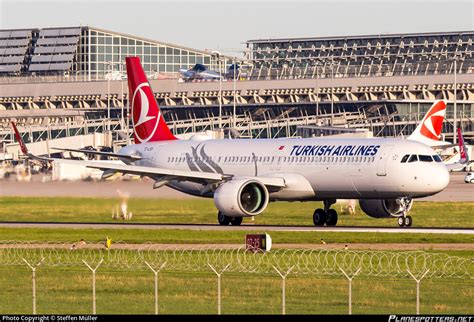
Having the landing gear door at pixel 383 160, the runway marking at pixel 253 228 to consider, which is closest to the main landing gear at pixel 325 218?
the runway marking at pixel 253 228

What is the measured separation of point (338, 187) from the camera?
6388 cm

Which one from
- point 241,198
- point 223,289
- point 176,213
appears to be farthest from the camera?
point 176,213

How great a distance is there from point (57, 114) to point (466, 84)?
59186 millimetres

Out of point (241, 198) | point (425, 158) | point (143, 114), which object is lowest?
point (241, 198)

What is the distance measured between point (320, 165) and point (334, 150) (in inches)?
39.7

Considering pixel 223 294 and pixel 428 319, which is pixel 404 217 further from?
pixel 428 319

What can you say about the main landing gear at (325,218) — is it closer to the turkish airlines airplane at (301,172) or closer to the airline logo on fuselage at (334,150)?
the turkish airlines airplane at (301,172)

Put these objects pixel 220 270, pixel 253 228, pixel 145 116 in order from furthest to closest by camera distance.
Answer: pixel 145 116 → pixel 253 228 → pixel 220 270

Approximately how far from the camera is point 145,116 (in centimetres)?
7588

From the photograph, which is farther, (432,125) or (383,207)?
(432,125)

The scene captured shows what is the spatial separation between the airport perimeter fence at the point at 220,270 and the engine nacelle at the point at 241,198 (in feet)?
40.3

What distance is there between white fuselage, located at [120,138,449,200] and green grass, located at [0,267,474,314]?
72.1 feet

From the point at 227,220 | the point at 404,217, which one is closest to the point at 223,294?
the point at 404,217

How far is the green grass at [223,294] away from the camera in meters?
33.0
